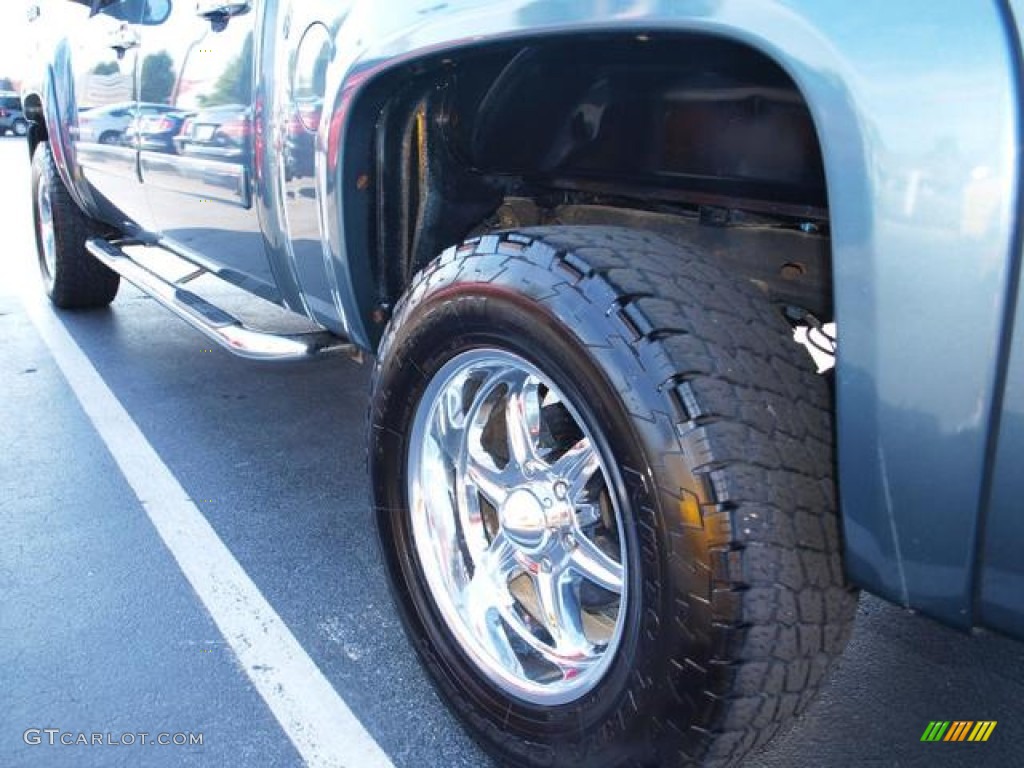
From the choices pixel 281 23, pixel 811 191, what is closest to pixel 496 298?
pixel 811 191

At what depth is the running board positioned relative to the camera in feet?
9.71

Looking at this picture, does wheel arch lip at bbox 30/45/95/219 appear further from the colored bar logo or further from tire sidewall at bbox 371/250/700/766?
the colored bar logo

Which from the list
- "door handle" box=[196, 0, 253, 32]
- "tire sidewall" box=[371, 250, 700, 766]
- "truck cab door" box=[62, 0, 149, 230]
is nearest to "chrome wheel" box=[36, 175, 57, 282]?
"truck cab door" box=[62, 0, 149, 230]

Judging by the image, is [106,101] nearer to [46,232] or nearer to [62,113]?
[62,113]

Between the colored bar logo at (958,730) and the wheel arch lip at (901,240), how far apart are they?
89 centimetres

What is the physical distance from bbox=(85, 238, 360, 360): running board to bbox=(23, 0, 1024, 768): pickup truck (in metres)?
0.02

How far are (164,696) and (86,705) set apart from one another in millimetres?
184

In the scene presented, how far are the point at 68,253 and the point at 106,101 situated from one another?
6.43ft

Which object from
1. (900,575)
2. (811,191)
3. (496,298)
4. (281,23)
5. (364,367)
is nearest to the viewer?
(900,575)

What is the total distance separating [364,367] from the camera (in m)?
5.04

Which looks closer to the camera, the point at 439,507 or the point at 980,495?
the point at 980,495

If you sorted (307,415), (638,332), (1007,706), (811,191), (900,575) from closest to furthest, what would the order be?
(900,575), (638,332), (811,191), (1007,706), (307,415)

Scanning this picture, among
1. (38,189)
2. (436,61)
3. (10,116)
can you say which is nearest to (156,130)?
(436,61)

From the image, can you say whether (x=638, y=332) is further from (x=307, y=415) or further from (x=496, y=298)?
(x=307, y=415)
